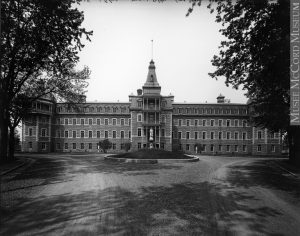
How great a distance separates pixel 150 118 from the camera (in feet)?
203

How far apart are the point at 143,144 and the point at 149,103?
31.9 ft

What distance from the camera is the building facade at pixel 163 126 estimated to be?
62.1 meters

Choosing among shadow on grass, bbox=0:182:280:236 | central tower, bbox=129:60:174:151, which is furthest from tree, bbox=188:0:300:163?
central tower, bbox=129:60:174:151

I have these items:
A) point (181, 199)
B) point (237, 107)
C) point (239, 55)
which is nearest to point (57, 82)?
point (239, 55)

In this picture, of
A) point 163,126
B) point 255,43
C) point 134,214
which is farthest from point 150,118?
point 134,214

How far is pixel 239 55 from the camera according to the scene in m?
14.9

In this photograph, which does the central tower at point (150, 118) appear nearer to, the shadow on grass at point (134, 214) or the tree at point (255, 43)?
the tree at point (255, 43)

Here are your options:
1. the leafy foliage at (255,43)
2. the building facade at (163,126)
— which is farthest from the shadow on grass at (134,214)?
the building facade at (163,126)

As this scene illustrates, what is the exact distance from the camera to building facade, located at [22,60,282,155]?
62.1 meters

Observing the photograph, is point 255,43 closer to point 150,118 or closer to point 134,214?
point 134,214

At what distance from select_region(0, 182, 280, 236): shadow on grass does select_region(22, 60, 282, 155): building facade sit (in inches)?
2035

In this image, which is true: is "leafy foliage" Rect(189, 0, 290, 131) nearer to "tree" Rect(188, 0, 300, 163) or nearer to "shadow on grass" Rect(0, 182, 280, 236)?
"tree" Rect(188, 0, 300, 163)

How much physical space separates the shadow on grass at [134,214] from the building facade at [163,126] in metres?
51.7

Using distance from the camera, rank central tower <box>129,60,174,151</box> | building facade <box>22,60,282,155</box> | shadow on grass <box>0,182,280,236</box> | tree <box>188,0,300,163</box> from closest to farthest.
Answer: shadow on grass <box>0,182,280,236</box> < tree <box>188,0,300,163</box> < central tower <box>129,60,174,151</box> < building facade <box>22,60,282,155</box>
